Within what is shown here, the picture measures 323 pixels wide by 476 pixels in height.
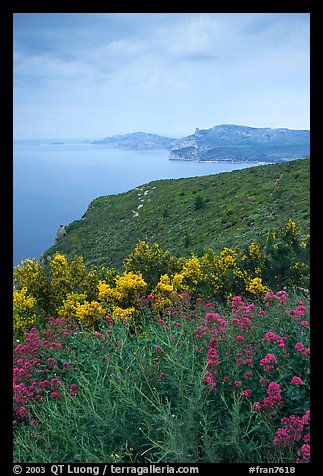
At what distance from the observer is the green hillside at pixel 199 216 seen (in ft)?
51.5

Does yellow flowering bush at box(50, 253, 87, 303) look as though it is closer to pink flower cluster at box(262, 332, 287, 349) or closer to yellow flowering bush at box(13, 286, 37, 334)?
yellow flowering bush at box(13, 286, 37, 334)

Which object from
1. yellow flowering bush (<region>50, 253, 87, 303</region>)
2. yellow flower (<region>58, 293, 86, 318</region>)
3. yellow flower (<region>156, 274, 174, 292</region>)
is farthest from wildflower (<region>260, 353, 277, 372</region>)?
yellow flowering bush (<region>50, 253, 87, 303</region>)

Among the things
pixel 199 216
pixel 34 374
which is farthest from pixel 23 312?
pixel 199 216

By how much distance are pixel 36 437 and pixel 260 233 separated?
37.3 feet

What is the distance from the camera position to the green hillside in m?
15.7

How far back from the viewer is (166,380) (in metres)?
2.74

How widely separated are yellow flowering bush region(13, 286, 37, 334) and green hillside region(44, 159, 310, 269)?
6472 mm

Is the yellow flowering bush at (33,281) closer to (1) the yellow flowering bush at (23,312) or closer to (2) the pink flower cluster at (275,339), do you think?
(1) the yellow flowering bush at (23,312)

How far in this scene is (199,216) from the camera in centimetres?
2412

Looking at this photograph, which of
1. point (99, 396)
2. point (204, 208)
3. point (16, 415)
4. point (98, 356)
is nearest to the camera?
point (99, 396)

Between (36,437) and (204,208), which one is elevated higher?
(204,208)
